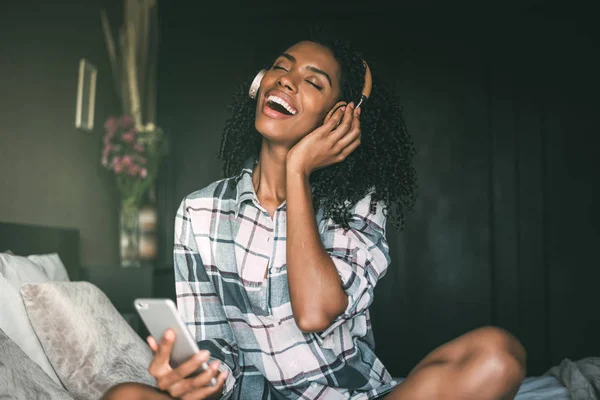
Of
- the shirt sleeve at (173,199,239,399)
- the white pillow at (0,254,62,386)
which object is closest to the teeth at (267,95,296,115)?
the shirt sleeve at (173,199,239,399)

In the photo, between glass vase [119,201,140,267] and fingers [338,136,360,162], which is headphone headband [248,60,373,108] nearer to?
fingers [338,136,360,162]

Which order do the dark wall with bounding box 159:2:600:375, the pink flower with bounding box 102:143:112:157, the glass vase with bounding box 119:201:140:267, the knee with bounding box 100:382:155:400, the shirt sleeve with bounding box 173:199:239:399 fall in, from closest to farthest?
the knee with bounding box 100:382:155:400
the shirt sleeve with bounding box 173:199:239:399
the pink flower with bounding box 102:143:112:157
the glass vase with bounding box 119:201:140:267
the dark wall with bounding box 159:2:600:375

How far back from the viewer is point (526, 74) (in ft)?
13.1

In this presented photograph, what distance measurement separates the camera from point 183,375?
1.13 meters

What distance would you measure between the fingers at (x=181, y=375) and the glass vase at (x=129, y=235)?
7.80ft

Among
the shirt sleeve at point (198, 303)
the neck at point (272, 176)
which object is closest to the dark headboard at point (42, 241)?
the shirt sleeve at point (198, 303)

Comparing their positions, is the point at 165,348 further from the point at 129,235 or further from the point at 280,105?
the point at 129,235

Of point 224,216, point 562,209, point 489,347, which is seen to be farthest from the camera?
point 562,209

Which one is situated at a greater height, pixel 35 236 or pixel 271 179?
pixel 271 179

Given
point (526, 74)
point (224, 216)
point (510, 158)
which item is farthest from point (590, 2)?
point (224, 216)

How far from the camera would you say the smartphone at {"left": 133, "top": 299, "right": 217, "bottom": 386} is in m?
1.08

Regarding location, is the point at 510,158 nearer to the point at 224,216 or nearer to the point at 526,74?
the point at 526,74

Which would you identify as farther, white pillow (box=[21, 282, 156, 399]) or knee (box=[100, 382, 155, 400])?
white pillow (box=[21, 282, 156, 399])

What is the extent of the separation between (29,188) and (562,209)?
9.28 ft
